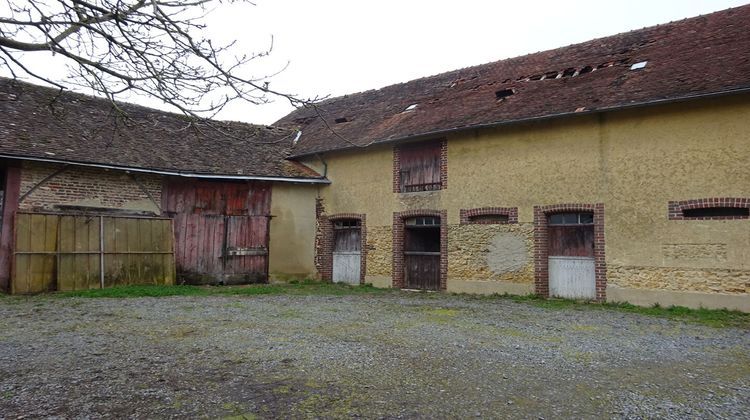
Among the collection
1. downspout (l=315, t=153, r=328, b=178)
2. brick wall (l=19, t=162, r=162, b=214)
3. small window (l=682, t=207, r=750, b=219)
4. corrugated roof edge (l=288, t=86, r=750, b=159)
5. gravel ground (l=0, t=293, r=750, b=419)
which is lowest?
gravel ground (l=0, t=293, r=750, b=419)

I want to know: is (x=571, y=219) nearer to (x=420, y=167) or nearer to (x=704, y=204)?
(x=704, y=204)

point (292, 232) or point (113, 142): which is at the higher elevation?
point (113, 142)

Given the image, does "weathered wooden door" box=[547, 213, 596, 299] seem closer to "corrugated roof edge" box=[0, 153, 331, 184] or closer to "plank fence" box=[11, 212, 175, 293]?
"corrugated roof edge" box=[0, 153, 331, 184]

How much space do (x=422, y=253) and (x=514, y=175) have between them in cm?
318

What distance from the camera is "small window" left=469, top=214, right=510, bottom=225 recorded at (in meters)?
11.8

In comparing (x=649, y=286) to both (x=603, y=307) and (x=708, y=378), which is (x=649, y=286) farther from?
(x=708, y=378)

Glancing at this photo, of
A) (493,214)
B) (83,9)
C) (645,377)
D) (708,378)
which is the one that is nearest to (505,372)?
(645,377)

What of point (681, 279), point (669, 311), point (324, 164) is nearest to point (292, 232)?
point (324, 164)

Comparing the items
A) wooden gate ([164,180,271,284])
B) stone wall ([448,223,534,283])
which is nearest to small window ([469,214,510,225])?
stone wall ([448,223,534,283])

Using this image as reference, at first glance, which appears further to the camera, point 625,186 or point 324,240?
point 324,240

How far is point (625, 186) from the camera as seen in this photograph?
33.5 ft

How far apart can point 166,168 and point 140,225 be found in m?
1.52

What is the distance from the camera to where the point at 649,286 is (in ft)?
32.2

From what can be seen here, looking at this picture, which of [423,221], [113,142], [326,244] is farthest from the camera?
[326,244]
